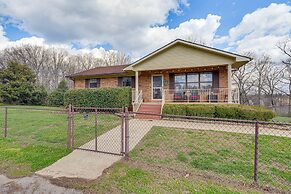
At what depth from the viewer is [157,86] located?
1465 centimetres

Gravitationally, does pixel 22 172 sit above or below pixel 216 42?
below

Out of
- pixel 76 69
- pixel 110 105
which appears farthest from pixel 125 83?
pixel 76 69

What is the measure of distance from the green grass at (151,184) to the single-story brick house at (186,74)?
28.1ft

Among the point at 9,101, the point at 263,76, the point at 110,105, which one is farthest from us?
the point at 263,76

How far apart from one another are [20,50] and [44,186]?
52.7 metres

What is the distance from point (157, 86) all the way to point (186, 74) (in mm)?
2544

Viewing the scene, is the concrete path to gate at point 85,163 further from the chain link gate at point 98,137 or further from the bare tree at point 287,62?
the bare tree at point 287,62

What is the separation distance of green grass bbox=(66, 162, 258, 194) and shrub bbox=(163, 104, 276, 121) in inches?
296

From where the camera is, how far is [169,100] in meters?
13.3

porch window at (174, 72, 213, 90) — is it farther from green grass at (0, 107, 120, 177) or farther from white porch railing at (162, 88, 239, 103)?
green grass at (0, 107, 120, 177)

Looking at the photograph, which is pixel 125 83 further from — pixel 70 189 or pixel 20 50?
pixel 20 50

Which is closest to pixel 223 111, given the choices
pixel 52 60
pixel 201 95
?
pixel 201 95

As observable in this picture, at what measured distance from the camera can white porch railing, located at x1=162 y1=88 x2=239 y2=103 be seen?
40.3 ft

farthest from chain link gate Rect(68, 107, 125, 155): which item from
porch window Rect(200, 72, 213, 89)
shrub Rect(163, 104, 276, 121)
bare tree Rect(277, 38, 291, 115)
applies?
bare tree Rect(277, 38, 291, 115)
